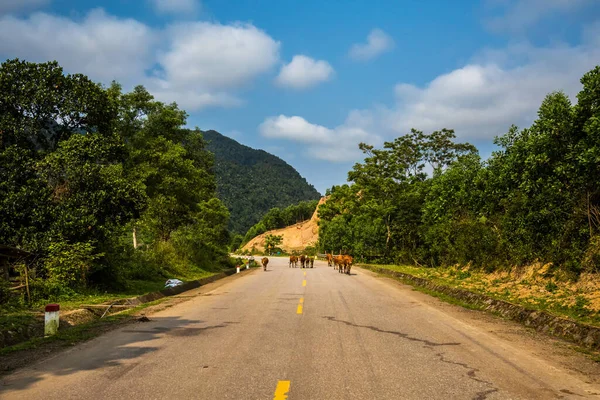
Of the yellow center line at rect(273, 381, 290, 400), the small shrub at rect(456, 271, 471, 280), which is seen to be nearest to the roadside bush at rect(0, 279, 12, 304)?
the yellow center line at rect(273, 381, 290, 400)

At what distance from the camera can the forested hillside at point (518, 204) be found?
14.8 metres

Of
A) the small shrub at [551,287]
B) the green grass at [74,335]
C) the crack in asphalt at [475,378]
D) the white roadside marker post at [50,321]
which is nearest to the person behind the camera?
the crack in asphalt at [475,378]

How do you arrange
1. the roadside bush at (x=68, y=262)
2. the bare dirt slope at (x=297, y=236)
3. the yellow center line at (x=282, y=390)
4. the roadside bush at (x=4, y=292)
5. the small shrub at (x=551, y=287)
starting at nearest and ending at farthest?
the yellow center line at (x=282, y=390) → the roadside bush at (x=4, y=292) → the small shrub at (x=551, y=287) → the roadside bush at (x=68, y=262) → the bare dirt slope at (x=297, y=236)

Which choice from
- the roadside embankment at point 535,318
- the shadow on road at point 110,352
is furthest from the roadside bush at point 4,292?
the roadside embankment at point 535,318

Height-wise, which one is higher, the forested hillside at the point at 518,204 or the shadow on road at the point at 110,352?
the forested hillside at the point at 518,204

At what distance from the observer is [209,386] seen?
5535 millimetres

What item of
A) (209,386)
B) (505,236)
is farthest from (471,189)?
(209,386)

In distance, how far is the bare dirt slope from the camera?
137 m

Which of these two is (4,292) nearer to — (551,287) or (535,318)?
(535,318)

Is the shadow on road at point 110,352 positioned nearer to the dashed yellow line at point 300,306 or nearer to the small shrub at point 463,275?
the dashed yellow line at point 300,306

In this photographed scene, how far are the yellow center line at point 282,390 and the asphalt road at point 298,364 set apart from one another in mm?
12

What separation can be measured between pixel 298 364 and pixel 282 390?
1253 millimetres

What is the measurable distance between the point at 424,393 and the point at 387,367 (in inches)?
46.4

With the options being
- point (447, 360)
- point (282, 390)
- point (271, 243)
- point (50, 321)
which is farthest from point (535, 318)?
point (271, 243)
